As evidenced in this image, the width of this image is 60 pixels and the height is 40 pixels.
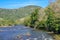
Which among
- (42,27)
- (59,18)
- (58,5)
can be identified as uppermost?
(58,5)

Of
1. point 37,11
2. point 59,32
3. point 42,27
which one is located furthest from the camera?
point 37,11

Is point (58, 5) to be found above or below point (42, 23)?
above

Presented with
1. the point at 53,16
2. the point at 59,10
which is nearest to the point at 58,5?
the point at 59,10

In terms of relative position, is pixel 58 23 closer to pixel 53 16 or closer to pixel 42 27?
pixel 53 16

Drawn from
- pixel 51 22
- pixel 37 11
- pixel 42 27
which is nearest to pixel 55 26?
pixel 51 22

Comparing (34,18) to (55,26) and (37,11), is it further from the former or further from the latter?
(55,26)

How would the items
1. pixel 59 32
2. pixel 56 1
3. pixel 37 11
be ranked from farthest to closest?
pixel 37 11
pixel 56 1
pixel 59 32

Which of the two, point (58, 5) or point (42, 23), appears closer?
point (58, 5)

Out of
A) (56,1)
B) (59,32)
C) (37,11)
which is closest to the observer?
(59,32)

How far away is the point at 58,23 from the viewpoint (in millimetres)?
80125

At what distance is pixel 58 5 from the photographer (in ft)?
265

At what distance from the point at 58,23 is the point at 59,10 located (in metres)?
5.07

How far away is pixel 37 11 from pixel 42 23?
21.3 metres

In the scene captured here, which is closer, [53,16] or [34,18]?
[53,16]
